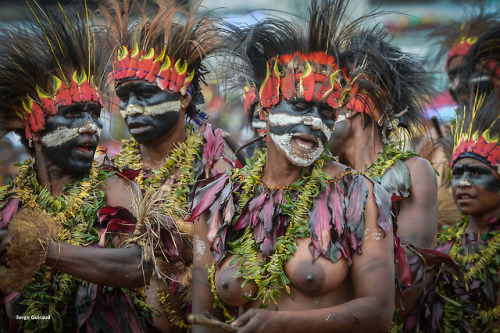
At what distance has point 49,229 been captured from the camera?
362cm

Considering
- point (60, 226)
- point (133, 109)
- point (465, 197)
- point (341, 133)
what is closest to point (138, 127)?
point (133, 109)

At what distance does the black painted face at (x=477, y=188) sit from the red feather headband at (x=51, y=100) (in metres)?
2.96

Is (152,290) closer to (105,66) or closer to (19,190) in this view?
(19,190)

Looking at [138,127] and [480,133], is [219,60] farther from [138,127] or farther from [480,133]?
[480,133]

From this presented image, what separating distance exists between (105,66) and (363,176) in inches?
81.2

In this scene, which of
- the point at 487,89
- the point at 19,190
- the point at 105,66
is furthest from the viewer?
the point at 487,89

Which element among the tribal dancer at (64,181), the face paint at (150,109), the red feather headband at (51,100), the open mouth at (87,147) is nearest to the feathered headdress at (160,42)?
the face paint at (150,109)

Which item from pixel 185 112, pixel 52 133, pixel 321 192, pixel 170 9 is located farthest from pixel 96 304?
pixel 170 9

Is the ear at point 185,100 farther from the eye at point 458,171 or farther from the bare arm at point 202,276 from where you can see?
the eye at point 458,171

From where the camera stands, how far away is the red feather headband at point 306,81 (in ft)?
12.3

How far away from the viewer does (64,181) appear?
4.35 metres

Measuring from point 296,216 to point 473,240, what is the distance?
7.61 feet

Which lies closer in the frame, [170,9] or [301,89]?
[301,89]

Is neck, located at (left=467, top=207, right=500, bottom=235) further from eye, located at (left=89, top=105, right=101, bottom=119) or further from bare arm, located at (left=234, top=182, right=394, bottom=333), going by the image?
eye, located at (left=89, top=105, right=101, bottom=119)
